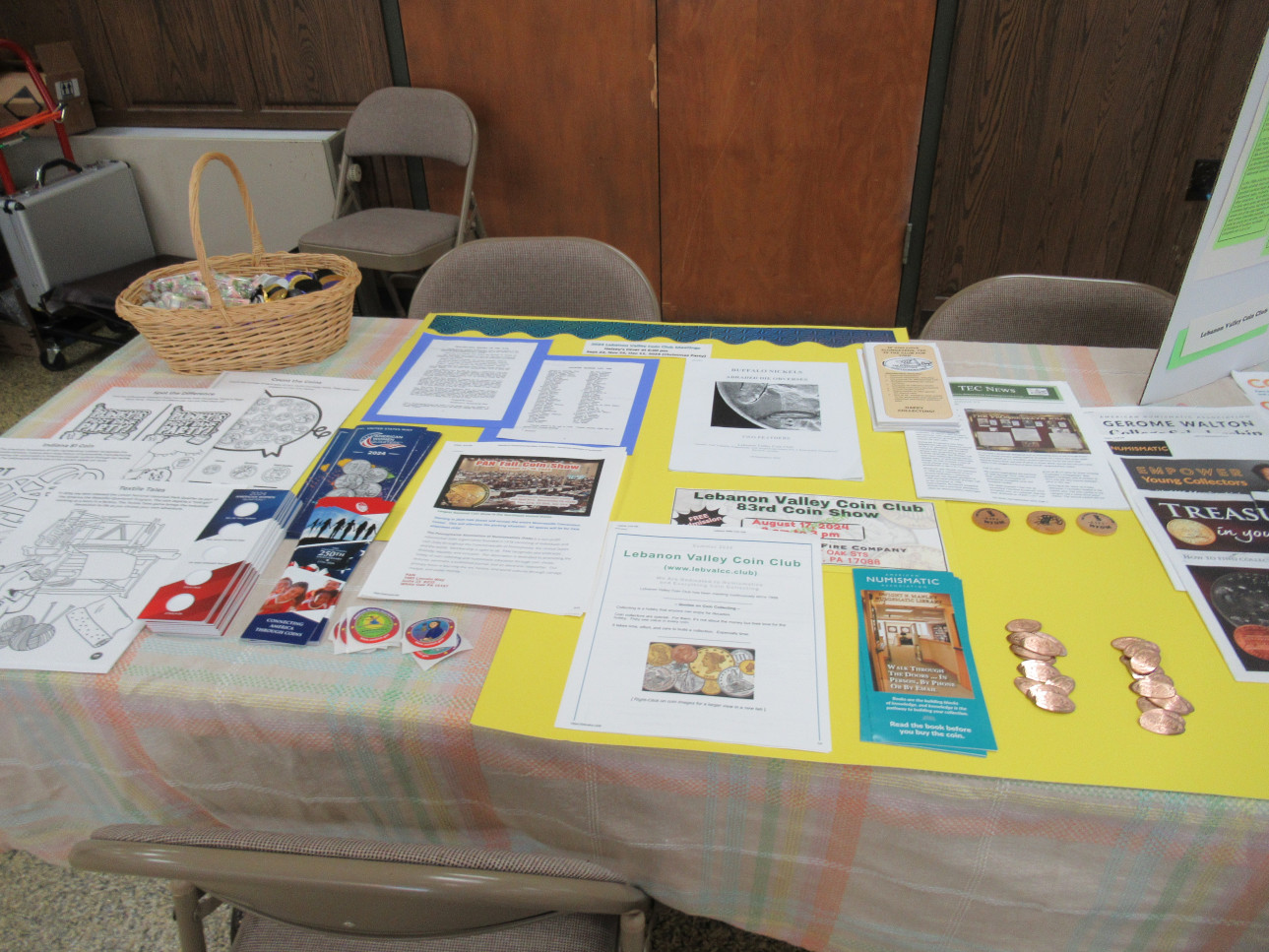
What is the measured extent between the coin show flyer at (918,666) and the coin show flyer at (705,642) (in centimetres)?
4

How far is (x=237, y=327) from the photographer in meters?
1.16

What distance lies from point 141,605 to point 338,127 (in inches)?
96.4

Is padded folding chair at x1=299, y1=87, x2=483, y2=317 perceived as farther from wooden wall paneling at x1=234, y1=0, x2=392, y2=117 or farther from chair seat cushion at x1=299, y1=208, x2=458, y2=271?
wooden wall paneling at x1=234, y1=0, x2=392, y2=117

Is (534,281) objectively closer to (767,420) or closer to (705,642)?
(767,420)

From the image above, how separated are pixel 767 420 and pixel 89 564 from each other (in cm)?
81

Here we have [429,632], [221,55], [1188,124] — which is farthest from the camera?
[221,55]

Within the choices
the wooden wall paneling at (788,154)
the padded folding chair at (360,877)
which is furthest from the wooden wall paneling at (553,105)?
the padded folding chair at (360,877)

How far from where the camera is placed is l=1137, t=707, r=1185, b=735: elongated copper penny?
0.65 metres

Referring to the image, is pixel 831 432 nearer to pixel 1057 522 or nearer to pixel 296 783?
pixel 1057 522

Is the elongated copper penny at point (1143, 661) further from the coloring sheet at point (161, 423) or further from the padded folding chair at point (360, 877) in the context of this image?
the coloring sheet at point (161, 423)

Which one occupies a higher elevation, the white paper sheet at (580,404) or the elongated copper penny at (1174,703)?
the white paper sheet at (580,404)

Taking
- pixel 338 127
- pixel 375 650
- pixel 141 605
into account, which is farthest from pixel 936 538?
pixel 338 127

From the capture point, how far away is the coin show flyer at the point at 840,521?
0.83 m

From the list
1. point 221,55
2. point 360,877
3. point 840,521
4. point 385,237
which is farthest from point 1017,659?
point 221,55
